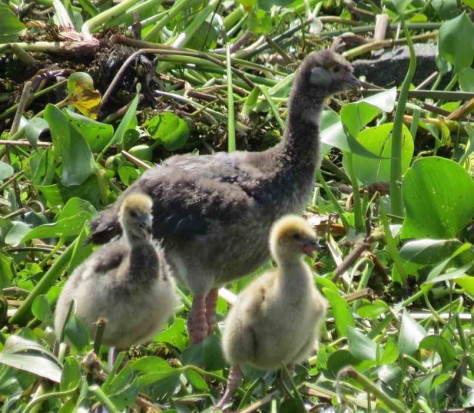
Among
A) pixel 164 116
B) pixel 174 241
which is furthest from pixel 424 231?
pixel 164 116

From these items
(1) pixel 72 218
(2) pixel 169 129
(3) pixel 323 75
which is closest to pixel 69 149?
(1) pixel 72 218

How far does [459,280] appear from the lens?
14.7ft

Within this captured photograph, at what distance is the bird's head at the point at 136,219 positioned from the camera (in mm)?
4430

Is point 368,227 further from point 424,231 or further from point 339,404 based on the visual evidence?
point 339,404

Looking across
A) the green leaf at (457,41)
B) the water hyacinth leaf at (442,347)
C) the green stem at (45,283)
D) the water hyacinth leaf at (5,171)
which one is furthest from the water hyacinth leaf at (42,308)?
the green leaf at (457,41)

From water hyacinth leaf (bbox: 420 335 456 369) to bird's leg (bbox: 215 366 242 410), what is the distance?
610mm

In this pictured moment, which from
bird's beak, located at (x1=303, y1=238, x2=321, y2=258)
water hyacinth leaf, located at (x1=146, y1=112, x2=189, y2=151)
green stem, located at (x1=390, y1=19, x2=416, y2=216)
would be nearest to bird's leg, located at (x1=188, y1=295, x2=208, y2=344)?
bird's beak, located at (x1=303, y1=238, x2=321, y2=258)

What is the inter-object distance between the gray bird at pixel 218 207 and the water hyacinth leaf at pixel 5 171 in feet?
2.17

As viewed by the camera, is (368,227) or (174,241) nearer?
(174,241)

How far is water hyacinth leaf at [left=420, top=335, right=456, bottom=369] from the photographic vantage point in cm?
421

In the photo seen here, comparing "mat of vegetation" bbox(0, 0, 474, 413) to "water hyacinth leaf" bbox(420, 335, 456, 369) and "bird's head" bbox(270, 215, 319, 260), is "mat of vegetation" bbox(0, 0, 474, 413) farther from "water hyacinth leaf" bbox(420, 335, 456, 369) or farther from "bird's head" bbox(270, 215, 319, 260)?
"bird's head" bbox(270, 215, 319, 260)

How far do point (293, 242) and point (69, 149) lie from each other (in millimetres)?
1448

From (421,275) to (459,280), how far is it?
81 centimetres

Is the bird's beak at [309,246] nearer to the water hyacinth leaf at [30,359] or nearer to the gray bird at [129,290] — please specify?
the gray bird at [129,290]
